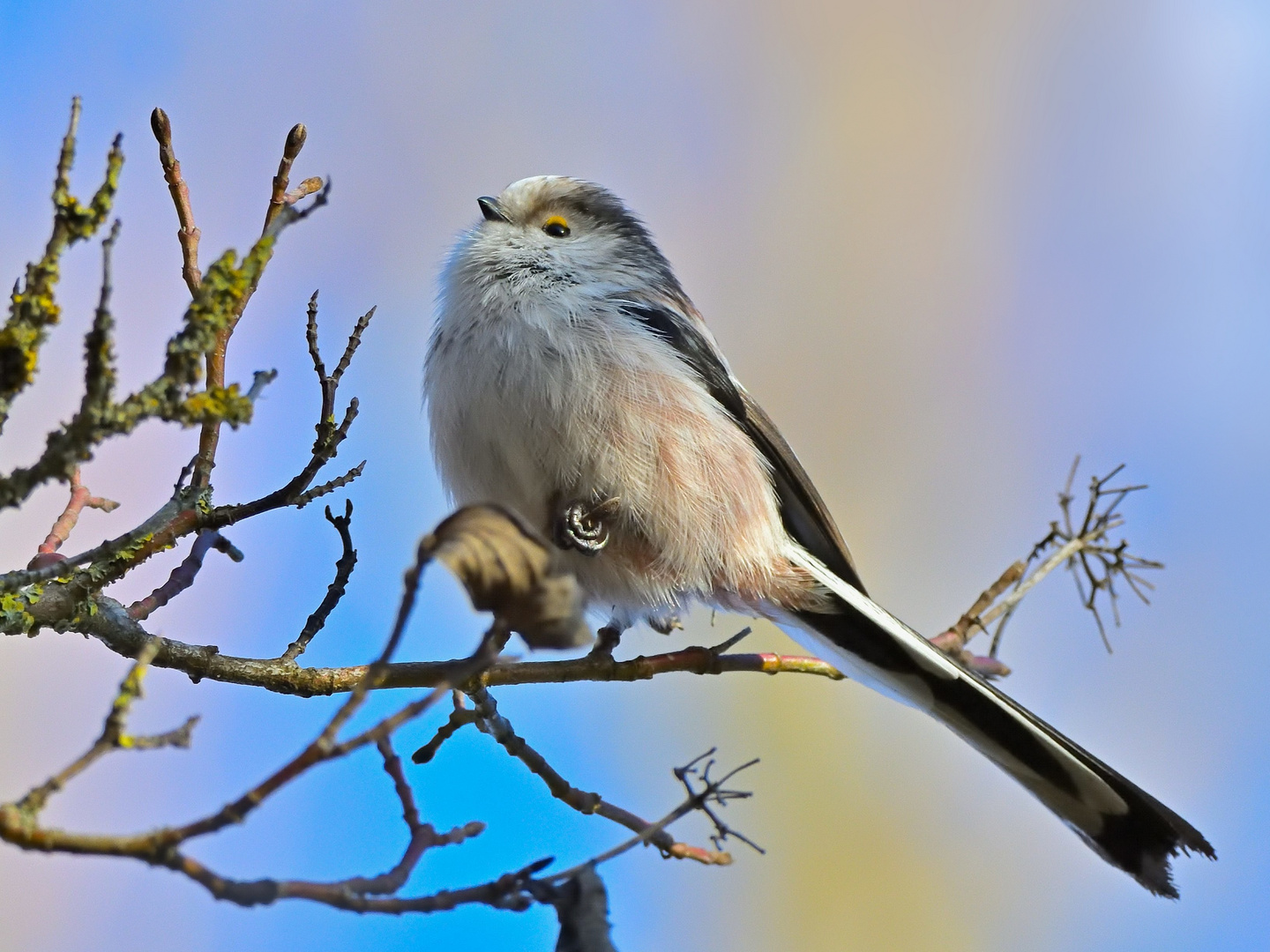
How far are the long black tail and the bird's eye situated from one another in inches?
44.6

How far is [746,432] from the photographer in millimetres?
2941

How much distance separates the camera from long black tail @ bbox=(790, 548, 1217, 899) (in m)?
2.11

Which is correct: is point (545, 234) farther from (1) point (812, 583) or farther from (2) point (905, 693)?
(2) point (905, 693)

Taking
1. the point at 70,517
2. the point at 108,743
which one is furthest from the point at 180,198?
the point at 108,743

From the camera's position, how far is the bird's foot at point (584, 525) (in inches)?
96.4

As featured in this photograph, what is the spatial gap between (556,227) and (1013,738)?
1.76m

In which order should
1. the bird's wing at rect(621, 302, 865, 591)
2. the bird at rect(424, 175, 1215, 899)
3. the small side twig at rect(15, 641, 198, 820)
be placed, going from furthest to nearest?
the bird's wing at rect(621, 302, 865, 591)
the bird at rect(424, 175, 1215, 899)
the small side twig at rect(15, 641, 198, 820)

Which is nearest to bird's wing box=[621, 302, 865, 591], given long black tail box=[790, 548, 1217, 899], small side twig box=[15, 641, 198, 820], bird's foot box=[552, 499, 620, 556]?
long black tail box=[790, 548, 1217, 899]

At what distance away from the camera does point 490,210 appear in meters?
3.08

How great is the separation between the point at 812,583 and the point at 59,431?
74.8 inches

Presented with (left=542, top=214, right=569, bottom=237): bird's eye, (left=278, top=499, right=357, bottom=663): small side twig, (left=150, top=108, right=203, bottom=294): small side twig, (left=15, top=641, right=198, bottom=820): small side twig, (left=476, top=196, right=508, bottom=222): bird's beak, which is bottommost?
(left=15, top=641, right=198, bottom=820): small side twig

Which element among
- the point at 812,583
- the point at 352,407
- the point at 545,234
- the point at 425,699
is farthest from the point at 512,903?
the point at 545,234

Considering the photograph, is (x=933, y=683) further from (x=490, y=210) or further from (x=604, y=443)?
(x=490, y=210)

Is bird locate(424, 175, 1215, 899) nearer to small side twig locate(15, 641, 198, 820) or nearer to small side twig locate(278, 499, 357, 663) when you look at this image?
small side twig locate(278, 499, 357, 663)
